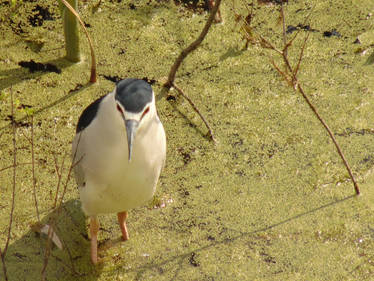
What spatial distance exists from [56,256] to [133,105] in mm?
824

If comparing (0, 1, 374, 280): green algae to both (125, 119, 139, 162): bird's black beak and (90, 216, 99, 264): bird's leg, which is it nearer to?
(90, 216, 99, 264): bird's leg

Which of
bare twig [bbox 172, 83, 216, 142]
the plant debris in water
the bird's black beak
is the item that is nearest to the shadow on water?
the bird's black beak

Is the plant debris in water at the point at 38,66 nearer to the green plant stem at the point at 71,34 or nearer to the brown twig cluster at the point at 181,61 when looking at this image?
the green plant stem at the point at 71,34

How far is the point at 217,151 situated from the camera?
2809mm

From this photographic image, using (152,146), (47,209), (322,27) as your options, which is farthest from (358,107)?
(47,209)

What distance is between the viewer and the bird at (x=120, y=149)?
6.32 ft

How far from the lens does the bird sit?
193cm

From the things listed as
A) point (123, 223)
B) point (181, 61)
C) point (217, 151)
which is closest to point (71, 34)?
point (181, 61)

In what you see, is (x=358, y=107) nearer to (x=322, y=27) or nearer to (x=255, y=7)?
(x=322, y=27)

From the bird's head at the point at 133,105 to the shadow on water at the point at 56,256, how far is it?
57cm

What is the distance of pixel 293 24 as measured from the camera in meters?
3.46

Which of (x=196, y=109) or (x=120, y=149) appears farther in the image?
(x=196, y=109)

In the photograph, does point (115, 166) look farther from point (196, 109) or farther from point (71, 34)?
point (71, 34)

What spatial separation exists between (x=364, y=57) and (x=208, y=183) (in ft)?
4.16
